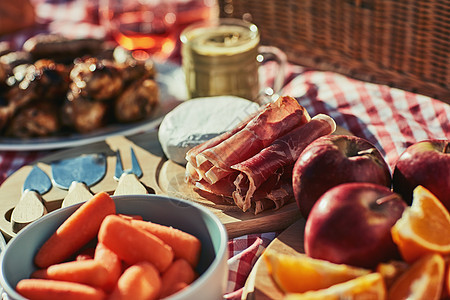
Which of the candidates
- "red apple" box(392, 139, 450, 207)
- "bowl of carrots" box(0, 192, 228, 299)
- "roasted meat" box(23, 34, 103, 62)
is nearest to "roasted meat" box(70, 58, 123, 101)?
"roasted meat" box(23, 34, 103, 62)

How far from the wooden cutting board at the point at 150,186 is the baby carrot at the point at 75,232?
18 centimetres

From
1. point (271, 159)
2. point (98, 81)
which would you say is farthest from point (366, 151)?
point (98, 81)

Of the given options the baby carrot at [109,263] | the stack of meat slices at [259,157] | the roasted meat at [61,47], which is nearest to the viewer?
the baby carrot at [109,263]

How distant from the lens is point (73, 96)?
51.4 inches

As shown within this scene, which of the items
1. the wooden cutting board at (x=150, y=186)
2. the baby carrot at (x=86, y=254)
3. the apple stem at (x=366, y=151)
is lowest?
the wooden cutting board at (x=150, y=186)

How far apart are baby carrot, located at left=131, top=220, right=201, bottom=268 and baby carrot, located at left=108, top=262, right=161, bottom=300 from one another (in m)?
0.06

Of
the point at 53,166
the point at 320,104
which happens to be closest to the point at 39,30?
the point at 53,166

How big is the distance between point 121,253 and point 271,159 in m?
0.32

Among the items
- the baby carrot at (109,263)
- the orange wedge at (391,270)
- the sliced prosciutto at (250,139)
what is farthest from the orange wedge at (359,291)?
the sliced prosciutto at (250,139)

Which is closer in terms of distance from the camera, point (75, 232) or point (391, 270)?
point (391, 270)

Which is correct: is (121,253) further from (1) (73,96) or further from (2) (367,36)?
(2) (367,36)

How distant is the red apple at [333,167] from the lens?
0.80 m

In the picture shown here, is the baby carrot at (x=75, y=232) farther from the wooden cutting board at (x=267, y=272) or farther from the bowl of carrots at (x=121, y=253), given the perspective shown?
the wooden cutting board at (x=267, y=272)

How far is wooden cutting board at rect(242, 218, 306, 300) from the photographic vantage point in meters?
0.74
